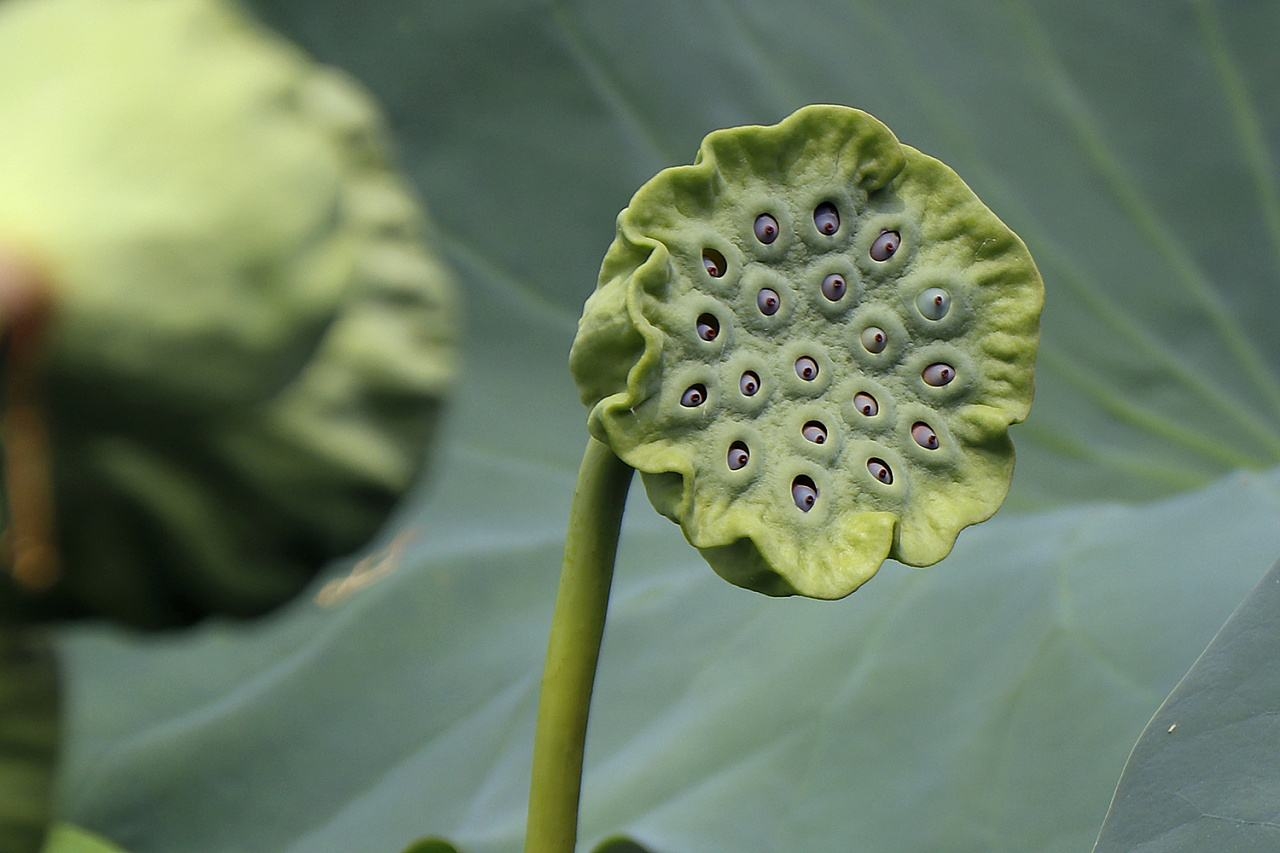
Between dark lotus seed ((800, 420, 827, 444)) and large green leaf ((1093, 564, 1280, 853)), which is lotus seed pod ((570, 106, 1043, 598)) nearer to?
dark lotus seed ((800, 420, 827, 444))

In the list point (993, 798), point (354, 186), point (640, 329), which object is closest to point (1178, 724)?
point (993, 798)

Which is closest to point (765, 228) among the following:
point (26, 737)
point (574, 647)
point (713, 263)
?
point (713, 263)

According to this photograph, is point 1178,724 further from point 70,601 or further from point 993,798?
point 70,601

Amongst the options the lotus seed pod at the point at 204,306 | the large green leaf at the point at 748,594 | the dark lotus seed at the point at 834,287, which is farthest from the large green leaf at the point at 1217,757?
the lotus seed pod at the point at 204,306

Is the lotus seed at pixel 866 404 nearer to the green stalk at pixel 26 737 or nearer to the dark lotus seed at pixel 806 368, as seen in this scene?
the dark lotus seed at pixel 806 368

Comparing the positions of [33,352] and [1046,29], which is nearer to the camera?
[33,352]

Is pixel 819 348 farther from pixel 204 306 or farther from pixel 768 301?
pixel 204 306
